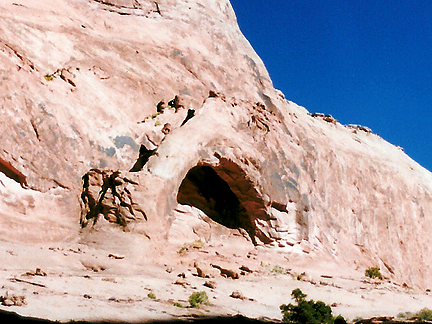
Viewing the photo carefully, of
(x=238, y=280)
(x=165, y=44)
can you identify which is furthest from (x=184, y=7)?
(x=238, y=280)

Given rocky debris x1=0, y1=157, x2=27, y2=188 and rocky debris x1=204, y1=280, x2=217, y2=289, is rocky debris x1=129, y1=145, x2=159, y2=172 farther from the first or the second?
rocky debris x1=204, y1=280, x2=217, y2=289

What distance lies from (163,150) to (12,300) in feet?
27.9

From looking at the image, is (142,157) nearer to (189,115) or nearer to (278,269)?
(189,115)

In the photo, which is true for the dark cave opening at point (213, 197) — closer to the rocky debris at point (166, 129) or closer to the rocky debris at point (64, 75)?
the rocky debris at point (166, 129)

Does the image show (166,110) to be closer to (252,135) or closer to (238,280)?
(252,135)

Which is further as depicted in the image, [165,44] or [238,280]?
[165,44]

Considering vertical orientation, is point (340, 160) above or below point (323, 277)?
above

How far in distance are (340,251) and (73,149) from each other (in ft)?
40.4

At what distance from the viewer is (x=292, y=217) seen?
19.3m

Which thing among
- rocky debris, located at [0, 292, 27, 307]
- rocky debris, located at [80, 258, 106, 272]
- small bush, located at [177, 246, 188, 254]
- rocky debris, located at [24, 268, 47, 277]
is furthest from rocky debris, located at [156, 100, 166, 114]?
rocky debris, located at [0, 292, 27, 307]

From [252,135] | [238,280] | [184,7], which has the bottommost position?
[238,280]

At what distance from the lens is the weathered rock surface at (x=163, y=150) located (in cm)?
1382

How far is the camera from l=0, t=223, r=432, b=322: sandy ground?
8.34 metres

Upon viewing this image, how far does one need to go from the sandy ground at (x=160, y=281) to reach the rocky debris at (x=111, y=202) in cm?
46
